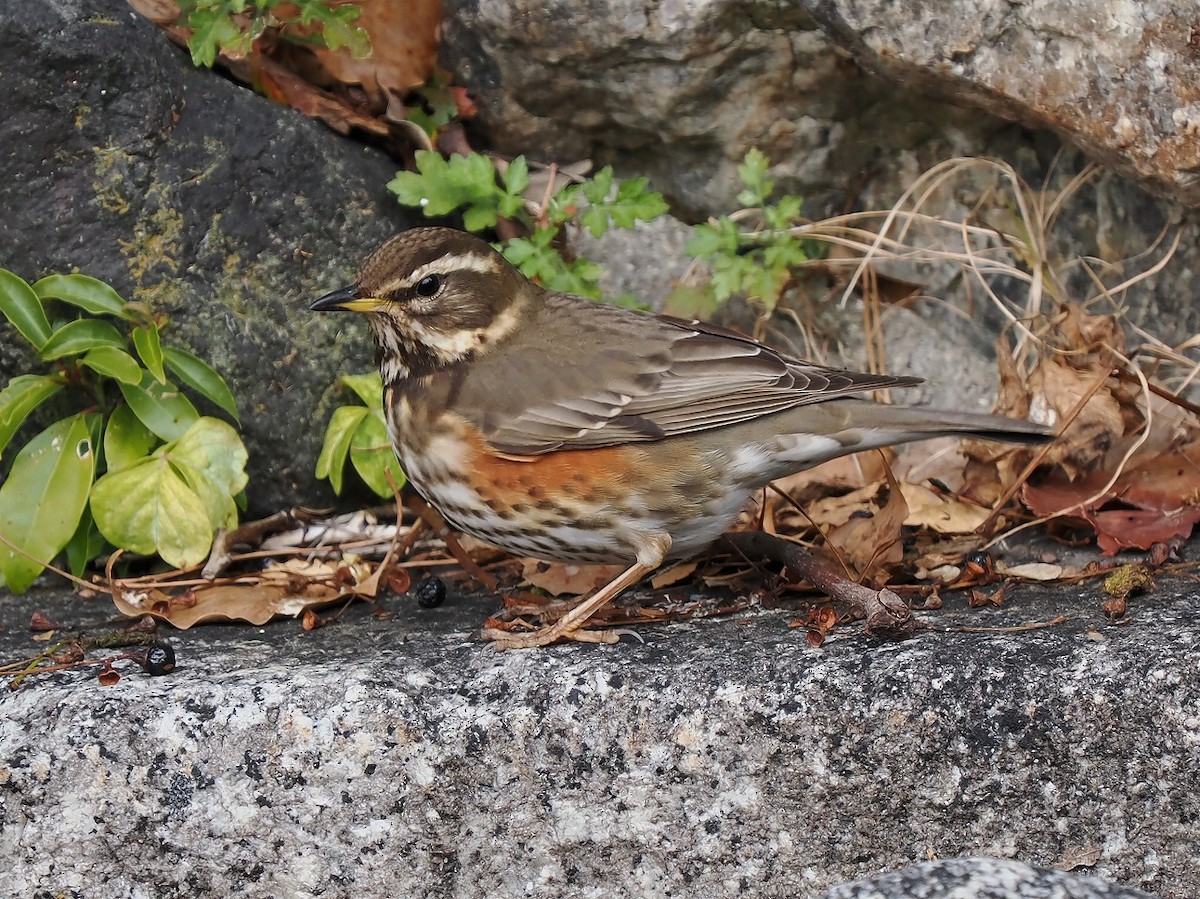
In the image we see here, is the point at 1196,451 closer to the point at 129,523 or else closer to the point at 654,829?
the point at 654,829

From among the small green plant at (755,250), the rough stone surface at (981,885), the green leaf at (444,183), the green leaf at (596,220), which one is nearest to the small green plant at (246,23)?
the green leaf at (444,183)

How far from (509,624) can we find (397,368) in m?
0.96

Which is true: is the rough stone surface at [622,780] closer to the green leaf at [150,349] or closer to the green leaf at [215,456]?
the green leaf at [215,456]

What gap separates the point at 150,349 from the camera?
15.4 feet

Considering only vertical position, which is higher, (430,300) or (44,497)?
(430,300)

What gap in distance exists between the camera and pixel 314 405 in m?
A: 5.15

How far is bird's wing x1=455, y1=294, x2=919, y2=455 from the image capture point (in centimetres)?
419

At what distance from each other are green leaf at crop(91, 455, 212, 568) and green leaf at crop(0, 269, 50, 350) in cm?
53

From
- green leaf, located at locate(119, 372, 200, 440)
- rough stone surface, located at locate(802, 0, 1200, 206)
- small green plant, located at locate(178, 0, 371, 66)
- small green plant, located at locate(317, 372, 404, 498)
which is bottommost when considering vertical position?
small green plant, located at locate(317, 372, 404, 498)

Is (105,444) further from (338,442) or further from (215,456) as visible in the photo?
(338,442)

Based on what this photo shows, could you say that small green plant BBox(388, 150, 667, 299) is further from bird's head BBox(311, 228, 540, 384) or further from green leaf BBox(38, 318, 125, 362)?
green leaf BBox(38, 318, 125, 362)

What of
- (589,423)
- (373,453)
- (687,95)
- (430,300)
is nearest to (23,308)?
(373,453)

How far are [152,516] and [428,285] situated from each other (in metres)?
1.25

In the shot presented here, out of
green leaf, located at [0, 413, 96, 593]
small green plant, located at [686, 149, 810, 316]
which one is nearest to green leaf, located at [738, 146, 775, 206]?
small green plant, located at [686, 149, 810, 316]
